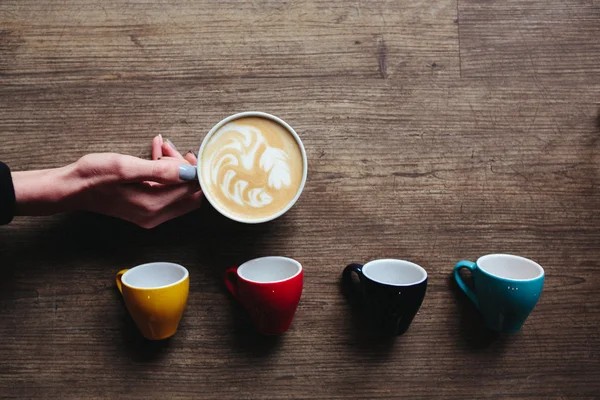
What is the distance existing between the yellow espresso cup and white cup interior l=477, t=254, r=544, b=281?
65 cm

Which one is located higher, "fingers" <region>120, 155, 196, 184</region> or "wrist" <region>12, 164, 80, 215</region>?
"fingers" <region>120, 155, 196, 184</region>

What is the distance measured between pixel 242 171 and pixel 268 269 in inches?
9.1

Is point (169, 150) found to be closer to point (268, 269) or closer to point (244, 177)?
point (244, 177)

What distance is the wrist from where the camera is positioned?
943mm

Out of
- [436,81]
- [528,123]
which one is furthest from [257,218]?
[528,123]

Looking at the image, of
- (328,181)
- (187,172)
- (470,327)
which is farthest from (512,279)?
(187,172)

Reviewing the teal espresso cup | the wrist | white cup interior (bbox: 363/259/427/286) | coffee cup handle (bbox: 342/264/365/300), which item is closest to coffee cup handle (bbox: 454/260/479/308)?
the teal espresso cup

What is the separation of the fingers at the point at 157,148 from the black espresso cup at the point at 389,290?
48 cm

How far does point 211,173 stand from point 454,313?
2.10 feet

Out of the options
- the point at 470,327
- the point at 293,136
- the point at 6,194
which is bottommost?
the point at 470,327

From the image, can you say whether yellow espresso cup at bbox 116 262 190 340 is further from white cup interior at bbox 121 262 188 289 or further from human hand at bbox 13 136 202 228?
human hand at bbox 13 136 202 228

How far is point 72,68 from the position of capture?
1.06 meters

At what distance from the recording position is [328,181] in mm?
1076

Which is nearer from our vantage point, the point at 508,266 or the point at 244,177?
the point at 244,177
